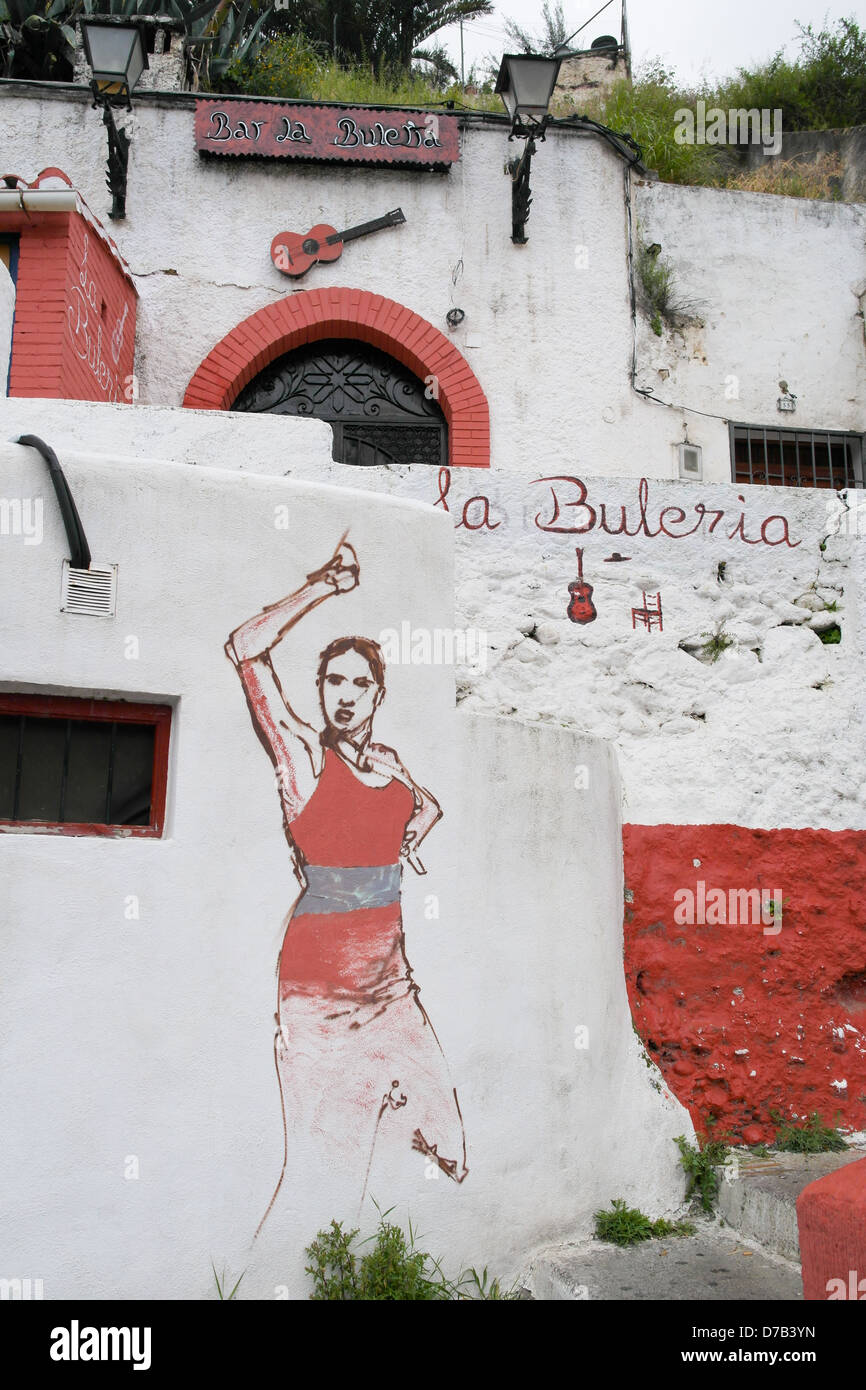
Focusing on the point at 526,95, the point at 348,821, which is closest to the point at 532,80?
the point at 526,95

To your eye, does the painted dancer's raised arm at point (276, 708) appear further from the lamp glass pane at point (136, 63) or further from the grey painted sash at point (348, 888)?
the lamp glass pane at point (136, 63)

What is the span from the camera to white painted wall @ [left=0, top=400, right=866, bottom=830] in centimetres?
571

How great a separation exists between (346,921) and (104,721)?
1.18 meters

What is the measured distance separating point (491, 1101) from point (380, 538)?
229 centimetres

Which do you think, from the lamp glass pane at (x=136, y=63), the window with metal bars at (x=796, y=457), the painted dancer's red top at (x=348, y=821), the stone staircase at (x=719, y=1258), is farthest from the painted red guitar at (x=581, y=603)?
the lamp glass pane at (x=136, y=63)

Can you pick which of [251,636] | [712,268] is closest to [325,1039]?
[251,636]

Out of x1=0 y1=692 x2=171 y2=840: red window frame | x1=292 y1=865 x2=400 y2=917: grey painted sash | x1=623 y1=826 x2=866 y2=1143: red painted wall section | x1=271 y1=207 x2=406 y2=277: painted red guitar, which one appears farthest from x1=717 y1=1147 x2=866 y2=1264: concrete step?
x1=271 y1=207 x2=406 y2=277: painted red guitar

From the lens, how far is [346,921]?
4590 millimetres

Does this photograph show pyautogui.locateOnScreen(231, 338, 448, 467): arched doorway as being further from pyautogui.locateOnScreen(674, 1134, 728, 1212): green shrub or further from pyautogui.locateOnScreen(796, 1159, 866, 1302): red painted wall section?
pyautogui.locateOnScreen(796, 1159, 866, 1302): red painted wall section

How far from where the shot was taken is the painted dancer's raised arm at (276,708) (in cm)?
462

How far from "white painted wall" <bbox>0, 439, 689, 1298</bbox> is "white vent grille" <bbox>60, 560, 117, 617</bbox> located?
0.04 metres

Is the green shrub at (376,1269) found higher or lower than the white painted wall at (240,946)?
lower

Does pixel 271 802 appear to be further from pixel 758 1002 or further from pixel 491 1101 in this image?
pixel 758 1002

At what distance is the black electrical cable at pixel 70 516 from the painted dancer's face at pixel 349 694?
1.02m
